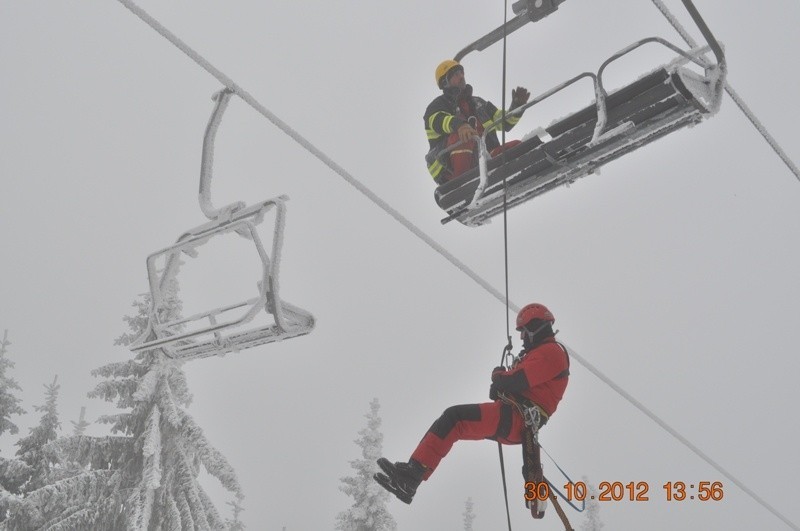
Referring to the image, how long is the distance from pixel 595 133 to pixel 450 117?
216 centimetres

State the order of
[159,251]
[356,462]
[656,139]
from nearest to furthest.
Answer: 1. [159,251]
2. [656,139]
3. [356,462]

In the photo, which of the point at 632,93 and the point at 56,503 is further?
the point at 56,503

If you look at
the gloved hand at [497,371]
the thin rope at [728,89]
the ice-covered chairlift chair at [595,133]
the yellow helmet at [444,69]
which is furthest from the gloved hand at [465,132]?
the gloved hand at [497,371]

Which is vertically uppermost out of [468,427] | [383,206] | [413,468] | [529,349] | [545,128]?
[545,128]

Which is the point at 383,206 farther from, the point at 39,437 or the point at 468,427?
the point at 39,437

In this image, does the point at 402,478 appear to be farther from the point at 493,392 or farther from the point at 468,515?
the point at 468,515

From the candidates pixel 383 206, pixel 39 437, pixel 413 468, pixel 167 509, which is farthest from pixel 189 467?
pixel 413 468

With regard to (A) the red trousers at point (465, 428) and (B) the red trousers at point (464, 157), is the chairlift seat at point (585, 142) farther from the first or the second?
(A) the red trousers at point (465, 428)

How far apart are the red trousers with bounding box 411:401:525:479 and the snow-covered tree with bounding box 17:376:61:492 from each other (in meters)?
15.3

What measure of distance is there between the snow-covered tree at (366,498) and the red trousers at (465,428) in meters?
14.3

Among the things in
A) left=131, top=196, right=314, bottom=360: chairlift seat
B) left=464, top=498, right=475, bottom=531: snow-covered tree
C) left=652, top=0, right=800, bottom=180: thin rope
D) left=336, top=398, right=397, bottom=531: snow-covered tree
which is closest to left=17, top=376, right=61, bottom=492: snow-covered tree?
left=336, top=398, right=397, bottom=531: snow-covered tree

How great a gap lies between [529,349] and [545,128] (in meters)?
2.47

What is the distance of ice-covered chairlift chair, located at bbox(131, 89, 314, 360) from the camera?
5.36m

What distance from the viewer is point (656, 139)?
673cm
